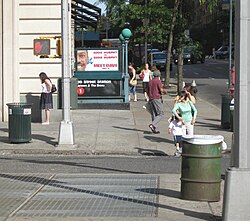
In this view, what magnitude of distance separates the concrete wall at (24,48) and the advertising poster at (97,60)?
14.0ft

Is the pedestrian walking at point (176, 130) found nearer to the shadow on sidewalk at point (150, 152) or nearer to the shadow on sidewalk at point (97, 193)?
the shadow on sidewalk at point (150, 152)

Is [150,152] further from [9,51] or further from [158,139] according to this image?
[9,51]

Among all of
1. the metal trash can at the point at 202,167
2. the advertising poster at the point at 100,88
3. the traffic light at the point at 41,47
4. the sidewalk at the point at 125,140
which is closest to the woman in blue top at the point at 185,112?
the sidewalk at the point at 125,140

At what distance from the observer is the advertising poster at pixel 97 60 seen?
24859 millimetres

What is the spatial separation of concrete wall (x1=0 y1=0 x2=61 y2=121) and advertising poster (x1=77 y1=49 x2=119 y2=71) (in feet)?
14.0

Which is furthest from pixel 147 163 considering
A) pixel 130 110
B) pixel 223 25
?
pixel 223 25

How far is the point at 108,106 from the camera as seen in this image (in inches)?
958

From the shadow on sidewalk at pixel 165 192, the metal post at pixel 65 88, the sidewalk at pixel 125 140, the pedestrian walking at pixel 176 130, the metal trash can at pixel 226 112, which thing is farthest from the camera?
the metal trash can at pixel 226 112

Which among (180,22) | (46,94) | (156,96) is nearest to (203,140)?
(156,96)

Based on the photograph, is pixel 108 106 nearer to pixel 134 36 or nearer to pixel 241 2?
pixel 134 36

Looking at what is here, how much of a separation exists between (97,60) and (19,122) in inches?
381

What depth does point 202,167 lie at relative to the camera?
8.46 meters

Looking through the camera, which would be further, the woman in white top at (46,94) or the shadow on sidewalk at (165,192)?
the woman in white top at (46,94)

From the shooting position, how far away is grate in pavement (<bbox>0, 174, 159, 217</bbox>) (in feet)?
27.0
